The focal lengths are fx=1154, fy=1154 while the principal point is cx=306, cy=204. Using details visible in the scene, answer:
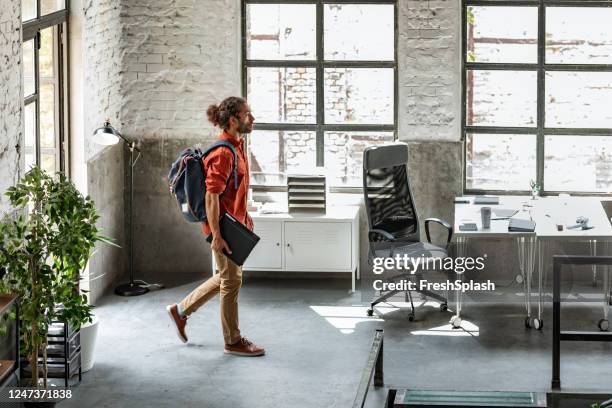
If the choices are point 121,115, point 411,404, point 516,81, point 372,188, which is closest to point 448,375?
point 411,404

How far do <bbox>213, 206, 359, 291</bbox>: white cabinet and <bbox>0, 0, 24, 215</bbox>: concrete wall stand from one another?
114 inches

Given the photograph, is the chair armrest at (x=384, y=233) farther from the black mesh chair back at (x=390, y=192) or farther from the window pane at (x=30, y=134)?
the window pane at (x=30, y=134)

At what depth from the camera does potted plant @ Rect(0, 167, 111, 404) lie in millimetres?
6688

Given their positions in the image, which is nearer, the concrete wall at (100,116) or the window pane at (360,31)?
the concrete wall at (100,116)

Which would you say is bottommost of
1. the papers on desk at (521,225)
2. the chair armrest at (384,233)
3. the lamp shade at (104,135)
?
the chair armrest at (384,233)

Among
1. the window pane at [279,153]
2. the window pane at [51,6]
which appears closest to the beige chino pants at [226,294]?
the window pane at [51,6]

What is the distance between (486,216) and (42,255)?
3.56 meters

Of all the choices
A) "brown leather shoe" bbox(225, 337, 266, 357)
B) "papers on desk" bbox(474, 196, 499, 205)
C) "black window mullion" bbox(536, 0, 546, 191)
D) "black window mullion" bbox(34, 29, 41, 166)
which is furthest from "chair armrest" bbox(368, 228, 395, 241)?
"black window mullion" bbox(34, 29, 41, 166)

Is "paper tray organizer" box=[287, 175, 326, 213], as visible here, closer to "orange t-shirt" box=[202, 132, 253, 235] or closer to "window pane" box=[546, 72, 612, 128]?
"orange t-shirt" box=[202, 132, 253, 235]

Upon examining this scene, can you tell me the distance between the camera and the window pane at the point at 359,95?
1027 centimetres

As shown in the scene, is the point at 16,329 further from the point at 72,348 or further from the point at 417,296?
the point at 417,296

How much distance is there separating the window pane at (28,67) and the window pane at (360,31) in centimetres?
301

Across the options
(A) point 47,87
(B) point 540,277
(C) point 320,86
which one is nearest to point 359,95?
(C) point 320,86

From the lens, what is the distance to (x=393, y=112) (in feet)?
33.7
